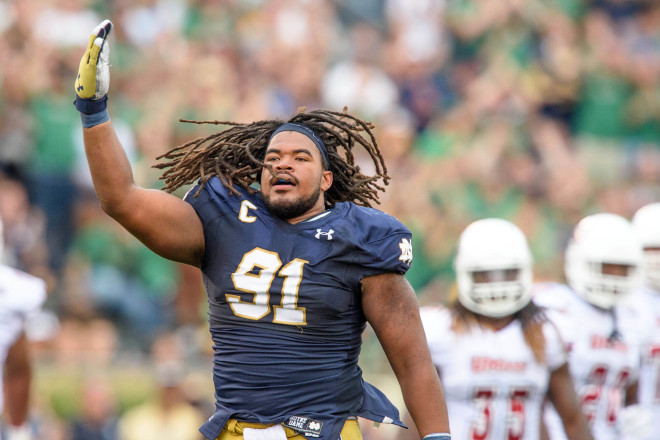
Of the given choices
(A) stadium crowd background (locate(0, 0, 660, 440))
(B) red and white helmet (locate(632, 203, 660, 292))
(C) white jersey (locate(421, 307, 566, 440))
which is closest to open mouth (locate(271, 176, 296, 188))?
(C) white jersey (locate(421, 307, 566, 440))

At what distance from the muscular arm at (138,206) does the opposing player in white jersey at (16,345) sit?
6.31 feet

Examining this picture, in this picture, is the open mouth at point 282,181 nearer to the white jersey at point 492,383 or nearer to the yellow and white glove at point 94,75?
the yellow and white glove at point 94,75

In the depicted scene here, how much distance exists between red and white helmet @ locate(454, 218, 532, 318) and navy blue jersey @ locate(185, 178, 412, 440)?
1474 mm

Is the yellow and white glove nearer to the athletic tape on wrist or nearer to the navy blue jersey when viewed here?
the athletic tape on wrist

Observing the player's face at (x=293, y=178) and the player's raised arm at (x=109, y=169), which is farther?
the player's face at (x=293, y=178)

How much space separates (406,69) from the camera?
1135 centimetres

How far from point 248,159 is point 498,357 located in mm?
1895

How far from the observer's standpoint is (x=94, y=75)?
143 inches

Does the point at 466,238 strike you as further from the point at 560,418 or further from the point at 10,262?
the point at 10,262

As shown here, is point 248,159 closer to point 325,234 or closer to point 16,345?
point 325,234

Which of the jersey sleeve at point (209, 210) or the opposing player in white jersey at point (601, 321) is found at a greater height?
the jersey sleeve at point (209, 210)

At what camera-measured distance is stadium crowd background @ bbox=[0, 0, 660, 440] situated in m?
8.80

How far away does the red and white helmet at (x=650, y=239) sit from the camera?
7199mm

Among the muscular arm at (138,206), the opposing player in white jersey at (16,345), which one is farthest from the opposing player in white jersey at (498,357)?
the opposing player in white jersey at (16,345)
